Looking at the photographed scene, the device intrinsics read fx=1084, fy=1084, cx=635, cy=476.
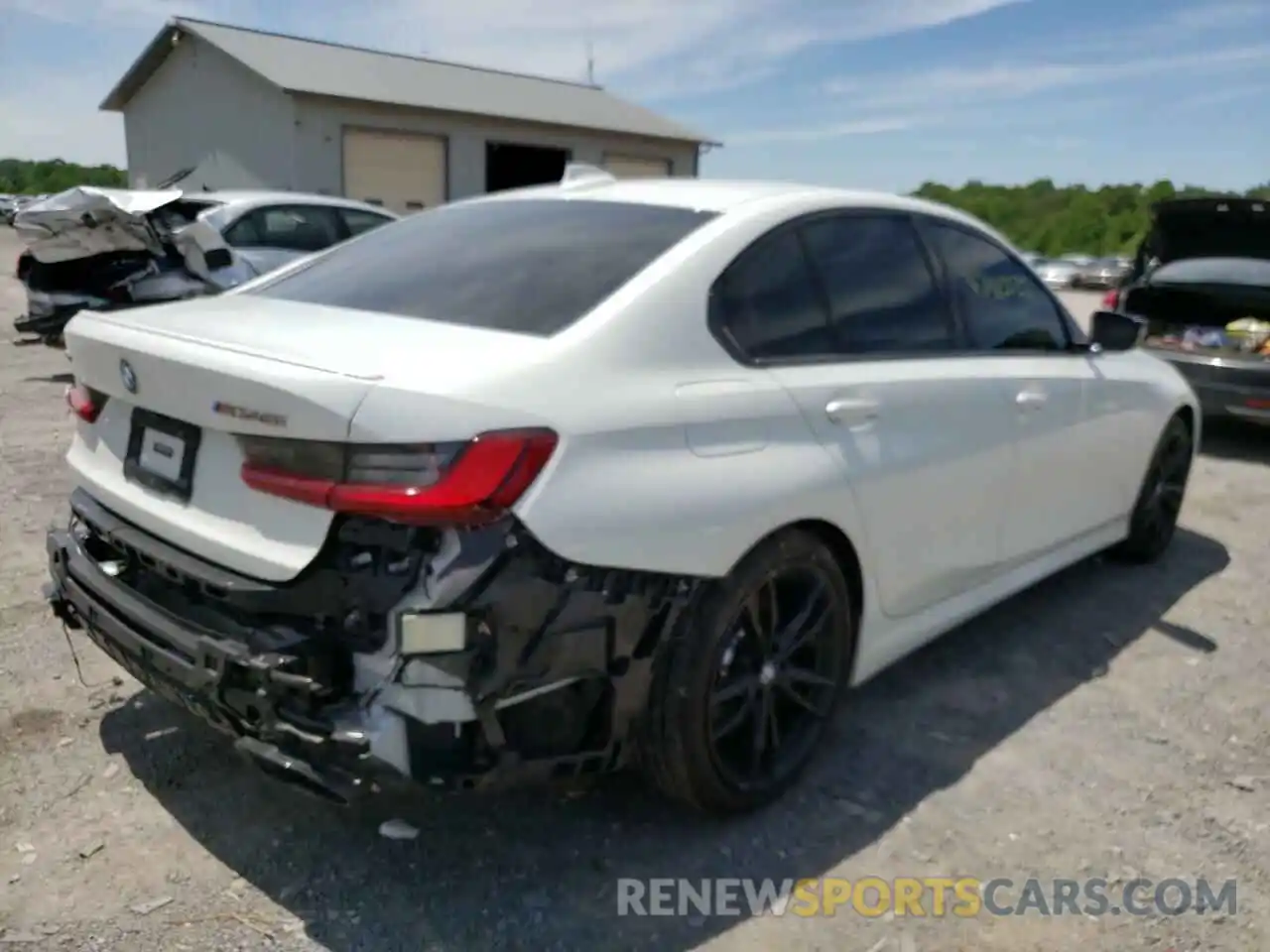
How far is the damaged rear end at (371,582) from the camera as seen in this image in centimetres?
214

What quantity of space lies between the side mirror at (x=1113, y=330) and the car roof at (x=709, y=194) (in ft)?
3.54

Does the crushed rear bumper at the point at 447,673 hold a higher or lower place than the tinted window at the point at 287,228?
lower

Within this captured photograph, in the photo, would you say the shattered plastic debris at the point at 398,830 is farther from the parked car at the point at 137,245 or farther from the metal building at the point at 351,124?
the metal building at the point at 351,124

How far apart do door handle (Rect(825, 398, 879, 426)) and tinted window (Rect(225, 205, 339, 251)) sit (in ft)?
22.9

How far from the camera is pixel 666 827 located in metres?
2.84

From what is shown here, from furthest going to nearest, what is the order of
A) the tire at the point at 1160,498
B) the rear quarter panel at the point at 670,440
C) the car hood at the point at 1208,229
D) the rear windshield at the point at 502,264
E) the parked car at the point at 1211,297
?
the car hood at the point at 1208,229 < the parked car at the point at 1211,297 < the tire at the point at 1160,498 < the rear windshield at the point at 502,264 < the rear quarter panel at the point at 670,440

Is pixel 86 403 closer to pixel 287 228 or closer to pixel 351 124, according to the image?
pixel 287 228

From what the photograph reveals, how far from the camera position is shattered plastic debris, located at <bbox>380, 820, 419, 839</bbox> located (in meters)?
2.70

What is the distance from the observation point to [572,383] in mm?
2336

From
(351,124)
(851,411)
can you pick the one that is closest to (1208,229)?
(851,411)

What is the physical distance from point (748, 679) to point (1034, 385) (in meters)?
1.70

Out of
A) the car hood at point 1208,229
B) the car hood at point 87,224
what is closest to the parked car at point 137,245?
the car hood at point 87,224

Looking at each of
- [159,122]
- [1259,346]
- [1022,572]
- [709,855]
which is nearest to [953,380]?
[1022,572]

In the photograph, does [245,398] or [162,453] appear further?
[162,453]
